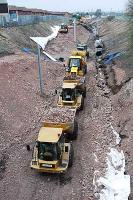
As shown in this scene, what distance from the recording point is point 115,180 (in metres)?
18.4

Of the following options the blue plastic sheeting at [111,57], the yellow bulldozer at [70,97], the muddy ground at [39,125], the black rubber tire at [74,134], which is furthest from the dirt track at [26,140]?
the blue plastic sheeting at [111,57]

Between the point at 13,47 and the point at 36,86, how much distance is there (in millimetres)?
11869

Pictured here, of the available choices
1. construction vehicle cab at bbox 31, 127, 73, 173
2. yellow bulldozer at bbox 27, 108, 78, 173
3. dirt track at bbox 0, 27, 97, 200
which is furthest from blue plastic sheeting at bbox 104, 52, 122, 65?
construction vehicle cab at bbox 31, 127, 73, 173

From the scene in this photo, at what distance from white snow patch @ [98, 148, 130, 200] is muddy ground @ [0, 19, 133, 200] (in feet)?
1.18

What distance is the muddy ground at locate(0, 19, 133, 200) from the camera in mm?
18344

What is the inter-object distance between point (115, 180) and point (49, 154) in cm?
343

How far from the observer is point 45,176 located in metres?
19.3

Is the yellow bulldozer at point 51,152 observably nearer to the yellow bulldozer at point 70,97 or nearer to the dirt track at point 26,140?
the dirt track at point 26,140

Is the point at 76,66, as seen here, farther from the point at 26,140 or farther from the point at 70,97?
the point at 26,140

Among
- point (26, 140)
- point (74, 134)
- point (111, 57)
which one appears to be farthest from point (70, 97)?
point (111, 57)

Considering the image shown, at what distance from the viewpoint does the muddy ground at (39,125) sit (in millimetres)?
18344

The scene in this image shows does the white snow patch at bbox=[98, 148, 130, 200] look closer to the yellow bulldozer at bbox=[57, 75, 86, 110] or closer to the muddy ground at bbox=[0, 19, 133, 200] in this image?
the muddy ground at bbox=[0, 19, 133, 200]

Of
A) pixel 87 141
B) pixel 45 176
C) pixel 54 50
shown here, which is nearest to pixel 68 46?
pixel 54 50

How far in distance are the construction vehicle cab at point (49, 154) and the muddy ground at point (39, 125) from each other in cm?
79
